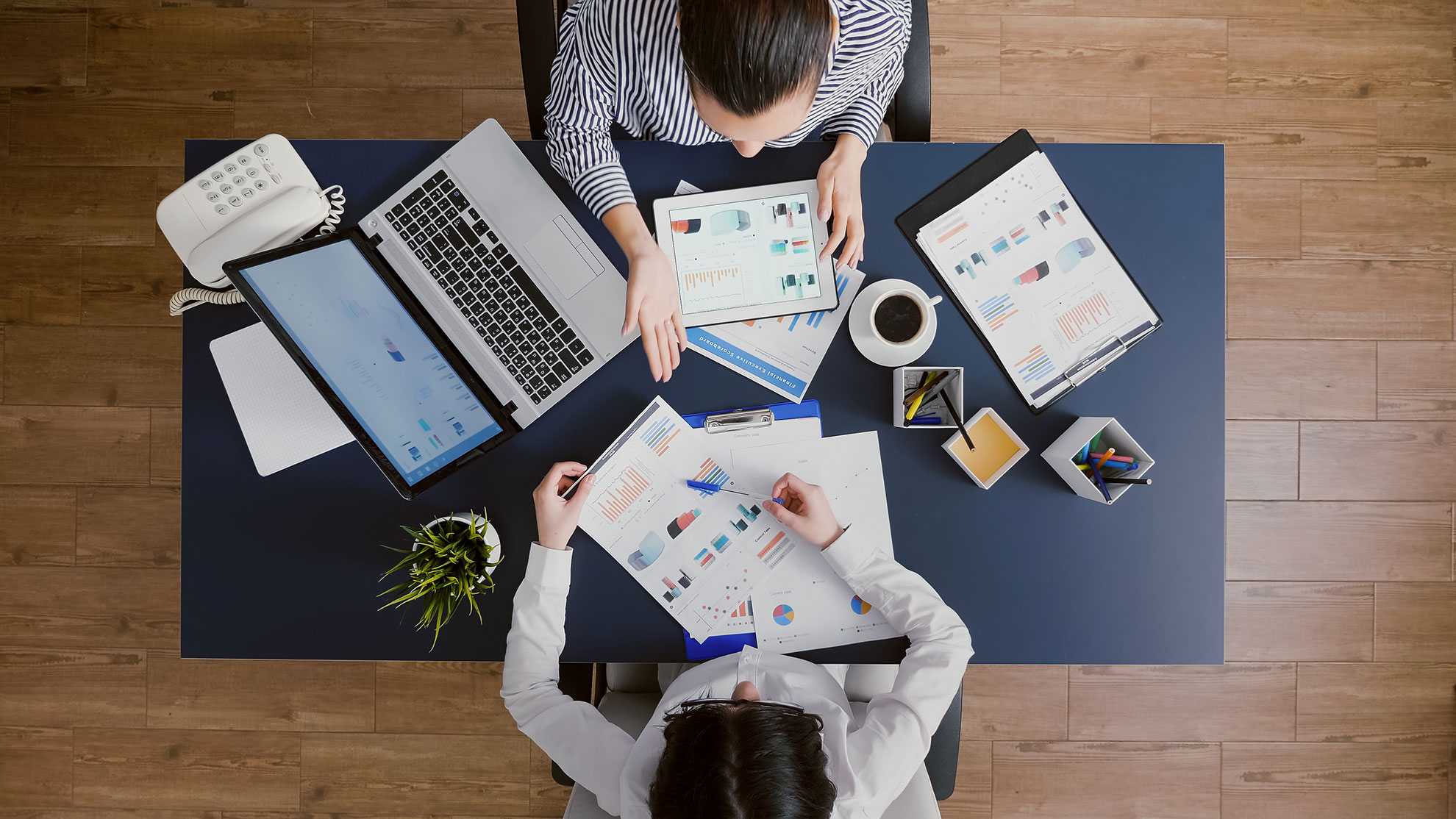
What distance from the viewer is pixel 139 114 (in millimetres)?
1917

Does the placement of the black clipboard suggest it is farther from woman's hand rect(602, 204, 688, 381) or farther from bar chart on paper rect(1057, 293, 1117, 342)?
woman's hand rect(602, 204, 688, 381)

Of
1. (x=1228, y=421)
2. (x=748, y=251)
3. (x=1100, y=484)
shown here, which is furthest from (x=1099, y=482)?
(x=1228, y=421)

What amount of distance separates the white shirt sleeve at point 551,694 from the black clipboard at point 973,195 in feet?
2.30

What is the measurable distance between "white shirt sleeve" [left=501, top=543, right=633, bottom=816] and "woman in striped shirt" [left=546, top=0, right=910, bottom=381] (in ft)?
1.11

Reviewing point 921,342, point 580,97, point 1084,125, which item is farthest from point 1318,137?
point 580,97

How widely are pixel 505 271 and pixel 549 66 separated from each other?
0.34 meters

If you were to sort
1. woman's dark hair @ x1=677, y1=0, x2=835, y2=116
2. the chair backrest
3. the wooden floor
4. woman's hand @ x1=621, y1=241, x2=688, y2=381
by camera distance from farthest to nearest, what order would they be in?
the wooden floor, the chair backrest, woman's hand @ x1=621, y1=241, x2=688, y2=381, woman's dark hair @ x1=677, y1=0, x2=835, y2=116

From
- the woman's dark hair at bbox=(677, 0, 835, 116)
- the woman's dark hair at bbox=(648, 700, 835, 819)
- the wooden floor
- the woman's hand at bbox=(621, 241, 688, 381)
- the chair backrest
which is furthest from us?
the wooden floor

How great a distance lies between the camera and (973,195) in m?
1.19

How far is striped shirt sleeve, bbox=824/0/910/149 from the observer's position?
1060mm

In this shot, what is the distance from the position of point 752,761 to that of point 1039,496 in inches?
23.0

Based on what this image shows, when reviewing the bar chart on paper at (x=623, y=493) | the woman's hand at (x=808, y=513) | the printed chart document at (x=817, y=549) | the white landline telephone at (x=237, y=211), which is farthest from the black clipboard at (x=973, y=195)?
the white landline telephone at (x=237, y=211)

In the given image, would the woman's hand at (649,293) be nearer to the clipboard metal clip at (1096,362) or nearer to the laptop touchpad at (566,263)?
the laptop touchpad at (566,263)

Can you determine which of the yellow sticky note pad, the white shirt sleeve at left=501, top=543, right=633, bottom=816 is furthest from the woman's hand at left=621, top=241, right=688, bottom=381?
the yellow sticky note pad
